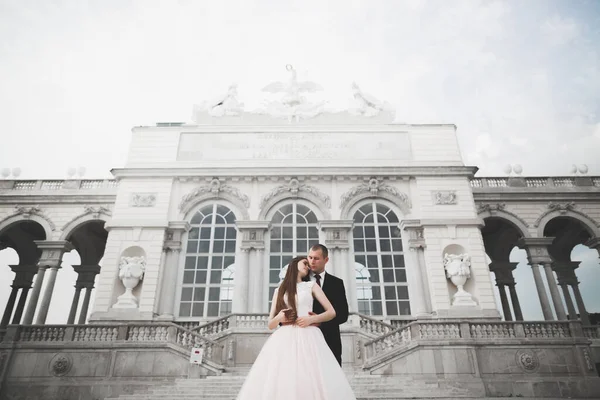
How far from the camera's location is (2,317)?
21.7 meters

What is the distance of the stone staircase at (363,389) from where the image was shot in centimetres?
967

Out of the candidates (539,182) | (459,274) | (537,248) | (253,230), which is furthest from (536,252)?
(253,230)

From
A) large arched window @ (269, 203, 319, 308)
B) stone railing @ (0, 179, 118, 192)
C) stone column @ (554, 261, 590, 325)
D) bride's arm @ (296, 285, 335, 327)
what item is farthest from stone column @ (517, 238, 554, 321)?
stone railing @ (0, 179, 118, 192)

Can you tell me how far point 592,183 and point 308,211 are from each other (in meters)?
14.7

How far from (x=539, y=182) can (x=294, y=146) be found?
12.7 metres

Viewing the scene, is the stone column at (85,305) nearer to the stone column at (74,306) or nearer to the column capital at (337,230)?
the stone column at (74,306)

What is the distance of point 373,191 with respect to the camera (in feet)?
61.0

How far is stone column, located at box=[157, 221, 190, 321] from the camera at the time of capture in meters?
16.3

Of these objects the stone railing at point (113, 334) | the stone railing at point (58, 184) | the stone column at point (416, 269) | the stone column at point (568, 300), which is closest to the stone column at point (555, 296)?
the stone column at point (568, 300)

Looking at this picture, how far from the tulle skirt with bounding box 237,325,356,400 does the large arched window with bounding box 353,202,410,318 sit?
12979 millimetres

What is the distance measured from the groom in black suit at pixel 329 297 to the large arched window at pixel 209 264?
1298 cm

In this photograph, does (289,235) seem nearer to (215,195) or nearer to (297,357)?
(215,195)

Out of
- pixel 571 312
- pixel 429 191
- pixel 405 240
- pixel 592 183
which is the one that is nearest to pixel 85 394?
pixel 405 240

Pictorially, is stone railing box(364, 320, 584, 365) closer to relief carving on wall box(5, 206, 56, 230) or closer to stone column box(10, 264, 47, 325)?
relief carving on wall box(5, 206, 56, 230)
